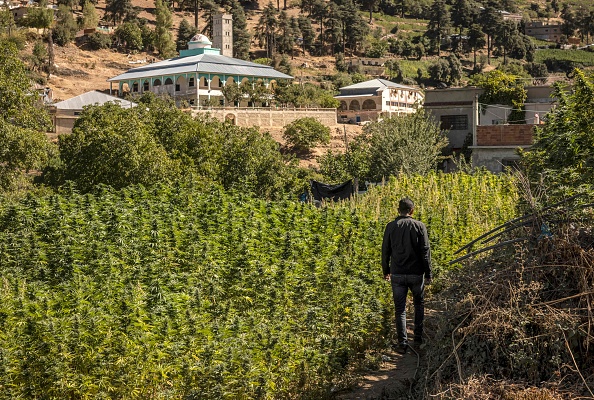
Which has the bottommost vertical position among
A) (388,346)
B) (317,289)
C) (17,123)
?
(388,346)

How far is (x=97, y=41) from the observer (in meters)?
82.9

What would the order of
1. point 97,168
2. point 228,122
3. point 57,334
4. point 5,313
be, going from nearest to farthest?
point 57,334 < point 5,313 < point 97,168 < point 228,122

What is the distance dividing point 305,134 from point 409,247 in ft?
157

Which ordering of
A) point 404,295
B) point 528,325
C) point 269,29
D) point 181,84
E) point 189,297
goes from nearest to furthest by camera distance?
1. point 528,325
2. point 189,297
3. point 404,295
4. point 181,84
5. point 269,29

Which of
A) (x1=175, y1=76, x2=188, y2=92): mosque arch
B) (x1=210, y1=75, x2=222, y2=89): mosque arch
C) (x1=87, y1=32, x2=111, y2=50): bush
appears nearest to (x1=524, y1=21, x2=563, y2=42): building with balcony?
(x1=87, y1=32, x2=111, y2=50): bush

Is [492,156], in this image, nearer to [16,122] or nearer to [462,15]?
[16,122]

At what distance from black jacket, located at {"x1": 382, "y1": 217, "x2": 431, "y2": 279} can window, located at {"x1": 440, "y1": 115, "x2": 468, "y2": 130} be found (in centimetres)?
3079

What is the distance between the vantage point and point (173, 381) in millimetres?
7379

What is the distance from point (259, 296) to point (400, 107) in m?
69.9

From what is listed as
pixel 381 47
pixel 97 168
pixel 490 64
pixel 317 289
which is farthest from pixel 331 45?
pixel 317 289

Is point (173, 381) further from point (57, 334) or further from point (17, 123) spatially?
point (17, 123)

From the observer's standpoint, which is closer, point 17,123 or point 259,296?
point 259,296

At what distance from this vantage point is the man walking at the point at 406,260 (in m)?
8.65

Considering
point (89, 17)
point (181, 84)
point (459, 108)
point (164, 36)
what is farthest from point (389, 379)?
point (89, 17)
